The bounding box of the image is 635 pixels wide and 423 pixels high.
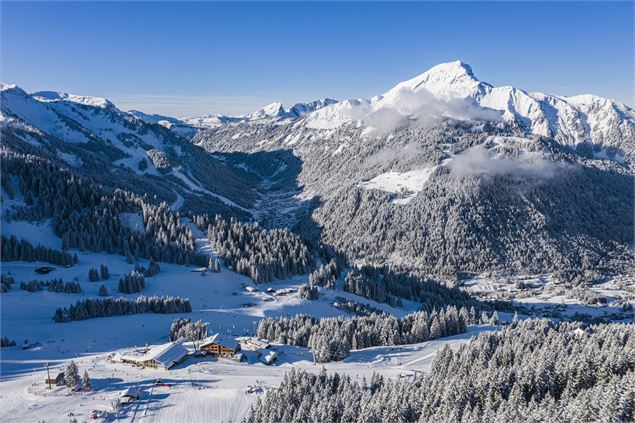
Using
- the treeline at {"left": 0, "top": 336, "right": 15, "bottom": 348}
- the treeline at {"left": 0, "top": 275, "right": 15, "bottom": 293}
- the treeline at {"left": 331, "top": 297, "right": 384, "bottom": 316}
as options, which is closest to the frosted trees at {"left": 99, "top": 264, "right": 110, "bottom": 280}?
the treeline at {"left": 0, "top": 275, "right": 15, "bottom": 293}

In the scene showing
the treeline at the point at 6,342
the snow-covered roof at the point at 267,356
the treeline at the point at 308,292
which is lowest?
the snow-covered roof at the point at 267,356

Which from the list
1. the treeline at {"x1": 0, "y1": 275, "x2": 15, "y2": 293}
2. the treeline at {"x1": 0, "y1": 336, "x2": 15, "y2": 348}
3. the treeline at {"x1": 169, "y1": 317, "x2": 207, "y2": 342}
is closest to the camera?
the treeline at {"x1": 0, "y1": 336, "x2": 15, "y2": 348}

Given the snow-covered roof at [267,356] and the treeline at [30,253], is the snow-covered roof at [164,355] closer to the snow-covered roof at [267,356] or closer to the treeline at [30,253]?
the snow-covered roof at [267,356]

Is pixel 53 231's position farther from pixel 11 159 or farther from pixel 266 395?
pixel 266 395

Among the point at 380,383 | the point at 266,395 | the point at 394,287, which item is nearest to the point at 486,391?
the point at 380,383

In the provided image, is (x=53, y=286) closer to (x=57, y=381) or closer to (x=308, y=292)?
(x=57, y=381)

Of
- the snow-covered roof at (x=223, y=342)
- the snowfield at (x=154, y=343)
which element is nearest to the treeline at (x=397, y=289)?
the snowfield at (x=154, y=343)

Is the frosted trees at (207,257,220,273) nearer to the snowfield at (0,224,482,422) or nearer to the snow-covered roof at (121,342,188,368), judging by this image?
the snowfield at (0,224,482,422)
